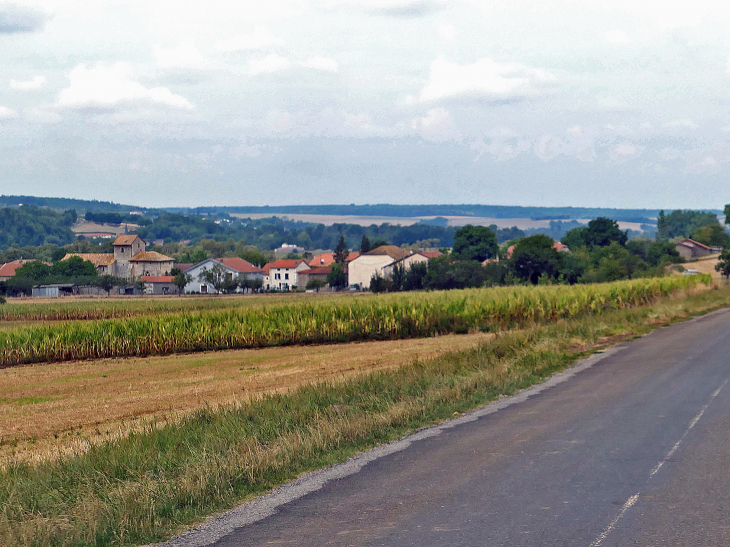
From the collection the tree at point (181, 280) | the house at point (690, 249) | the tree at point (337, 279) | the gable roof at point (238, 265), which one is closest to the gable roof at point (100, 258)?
the tree at point (181, 280)

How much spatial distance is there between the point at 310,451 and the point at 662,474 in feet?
15.3

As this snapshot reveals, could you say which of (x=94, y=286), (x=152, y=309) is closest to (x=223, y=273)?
(x=94, y=286)

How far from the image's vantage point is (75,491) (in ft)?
29.6

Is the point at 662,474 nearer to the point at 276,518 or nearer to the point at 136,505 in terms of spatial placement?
the point at 276,518

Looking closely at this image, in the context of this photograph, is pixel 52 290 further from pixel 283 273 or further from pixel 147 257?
pixel 283 273

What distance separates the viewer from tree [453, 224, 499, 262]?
5910 inches

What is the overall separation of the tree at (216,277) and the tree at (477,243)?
47518 millimetres

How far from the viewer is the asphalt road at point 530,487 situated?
7.35m

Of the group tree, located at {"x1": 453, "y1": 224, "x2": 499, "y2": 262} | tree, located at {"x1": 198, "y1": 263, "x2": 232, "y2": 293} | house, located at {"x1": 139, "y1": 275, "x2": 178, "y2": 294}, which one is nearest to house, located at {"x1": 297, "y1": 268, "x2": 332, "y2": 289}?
tree, located at {"x1": 453, "y1": 224, "x2": 499, "y2": 262}

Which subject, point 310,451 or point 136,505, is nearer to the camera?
point 136,505

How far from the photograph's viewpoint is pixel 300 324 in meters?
38.7

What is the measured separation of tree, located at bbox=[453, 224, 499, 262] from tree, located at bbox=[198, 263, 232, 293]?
4752 centimetres

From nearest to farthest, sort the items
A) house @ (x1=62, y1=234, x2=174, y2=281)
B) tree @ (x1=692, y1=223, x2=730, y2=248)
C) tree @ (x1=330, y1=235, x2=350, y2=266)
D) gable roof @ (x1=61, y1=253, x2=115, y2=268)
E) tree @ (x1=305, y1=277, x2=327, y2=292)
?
gable roof @ (x1=61, y1=253, x2=115, y2=268) < house @ (x1=62, y1=234, x2=174, y2=281) < tree @ (x1=305, y1=277, x2=327, y2=292) < tree @ (x1=330, y1=235, x2=350, y2=266) < tree @ (x1=692, y1=223, x2=730, y2=248)

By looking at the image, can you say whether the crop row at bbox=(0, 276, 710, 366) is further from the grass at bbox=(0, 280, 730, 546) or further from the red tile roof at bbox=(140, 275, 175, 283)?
the red tile roof at bbox=(140, 275, 175, 283)
